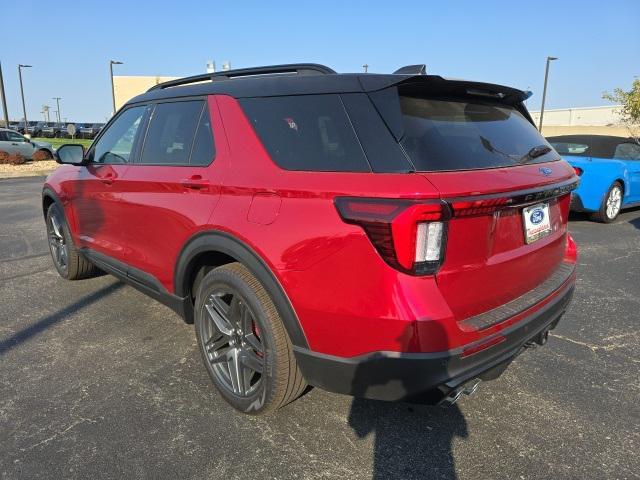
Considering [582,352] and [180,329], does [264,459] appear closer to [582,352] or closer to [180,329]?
[180,329]

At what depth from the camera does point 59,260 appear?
16.7 ft

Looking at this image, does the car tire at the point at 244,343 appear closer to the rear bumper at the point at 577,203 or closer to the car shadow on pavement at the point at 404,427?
the car shadow on pavement at the point at 404,427

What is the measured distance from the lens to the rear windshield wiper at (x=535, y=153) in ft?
8.16

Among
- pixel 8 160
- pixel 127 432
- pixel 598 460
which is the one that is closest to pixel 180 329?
pixel 127 432

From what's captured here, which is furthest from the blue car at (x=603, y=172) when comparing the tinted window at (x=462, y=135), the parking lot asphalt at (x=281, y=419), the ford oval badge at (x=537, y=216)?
the ford oval badge at (x=537, y=216)

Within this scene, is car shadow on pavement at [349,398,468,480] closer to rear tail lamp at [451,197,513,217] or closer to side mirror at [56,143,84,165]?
rear tail lamp at [451,197,513,217]

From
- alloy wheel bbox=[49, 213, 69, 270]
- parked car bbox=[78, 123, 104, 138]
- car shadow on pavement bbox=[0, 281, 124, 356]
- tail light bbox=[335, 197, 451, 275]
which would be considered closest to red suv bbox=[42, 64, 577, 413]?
tail light bbox=[335, 197, 451, 275]

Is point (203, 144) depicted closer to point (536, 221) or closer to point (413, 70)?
point (413, 70)

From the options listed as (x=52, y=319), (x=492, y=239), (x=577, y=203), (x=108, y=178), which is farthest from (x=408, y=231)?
(x=577, y=203)

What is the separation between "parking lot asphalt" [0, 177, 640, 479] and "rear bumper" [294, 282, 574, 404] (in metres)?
0.43

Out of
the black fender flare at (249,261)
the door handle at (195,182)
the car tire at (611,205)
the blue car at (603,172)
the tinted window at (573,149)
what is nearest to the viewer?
the black fender flare at (249,261)

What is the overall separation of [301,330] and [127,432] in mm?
1127

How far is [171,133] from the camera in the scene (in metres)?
3.22

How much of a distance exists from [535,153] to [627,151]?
7.25 metres
